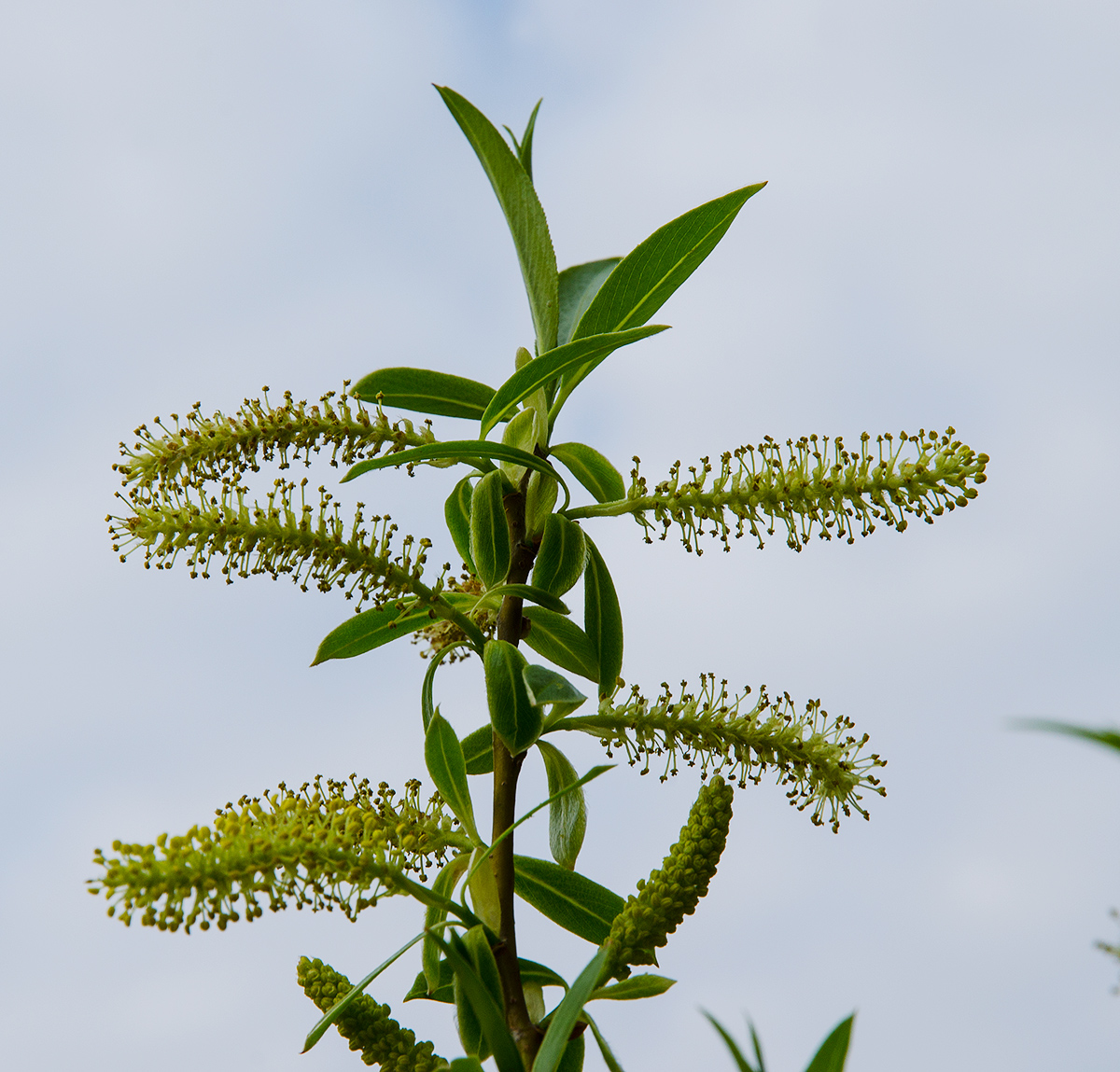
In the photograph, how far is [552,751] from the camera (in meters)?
1.64

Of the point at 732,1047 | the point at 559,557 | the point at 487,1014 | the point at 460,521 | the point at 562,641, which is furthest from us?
the point at 460,521

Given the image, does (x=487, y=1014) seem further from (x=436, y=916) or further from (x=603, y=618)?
(x=603, y=618)

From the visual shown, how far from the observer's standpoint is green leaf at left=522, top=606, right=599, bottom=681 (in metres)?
1.62

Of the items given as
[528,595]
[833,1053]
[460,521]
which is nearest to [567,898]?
[528,595]

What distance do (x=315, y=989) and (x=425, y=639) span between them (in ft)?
1.95

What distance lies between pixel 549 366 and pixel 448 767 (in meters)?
0.53

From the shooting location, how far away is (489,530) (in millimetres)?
1502

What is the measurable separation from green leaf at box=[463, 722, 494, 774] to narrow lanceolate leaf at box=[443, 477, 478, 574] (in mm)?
247

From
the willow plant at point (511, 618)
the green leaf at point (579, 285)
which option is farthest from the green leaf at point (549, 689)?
the green leaf at point (579, 285)

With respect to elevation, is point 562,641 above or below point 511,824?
above

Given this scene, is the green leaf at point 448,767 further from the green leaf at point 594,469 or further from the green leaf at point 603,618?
the green leaf at point 594,469

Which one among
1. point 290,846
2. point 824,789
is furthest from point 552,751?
point 290,846

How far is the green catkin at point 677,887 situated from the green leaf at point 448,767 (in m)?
0.24

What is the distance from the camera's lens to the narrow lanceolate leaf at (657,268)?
5.06 ft
